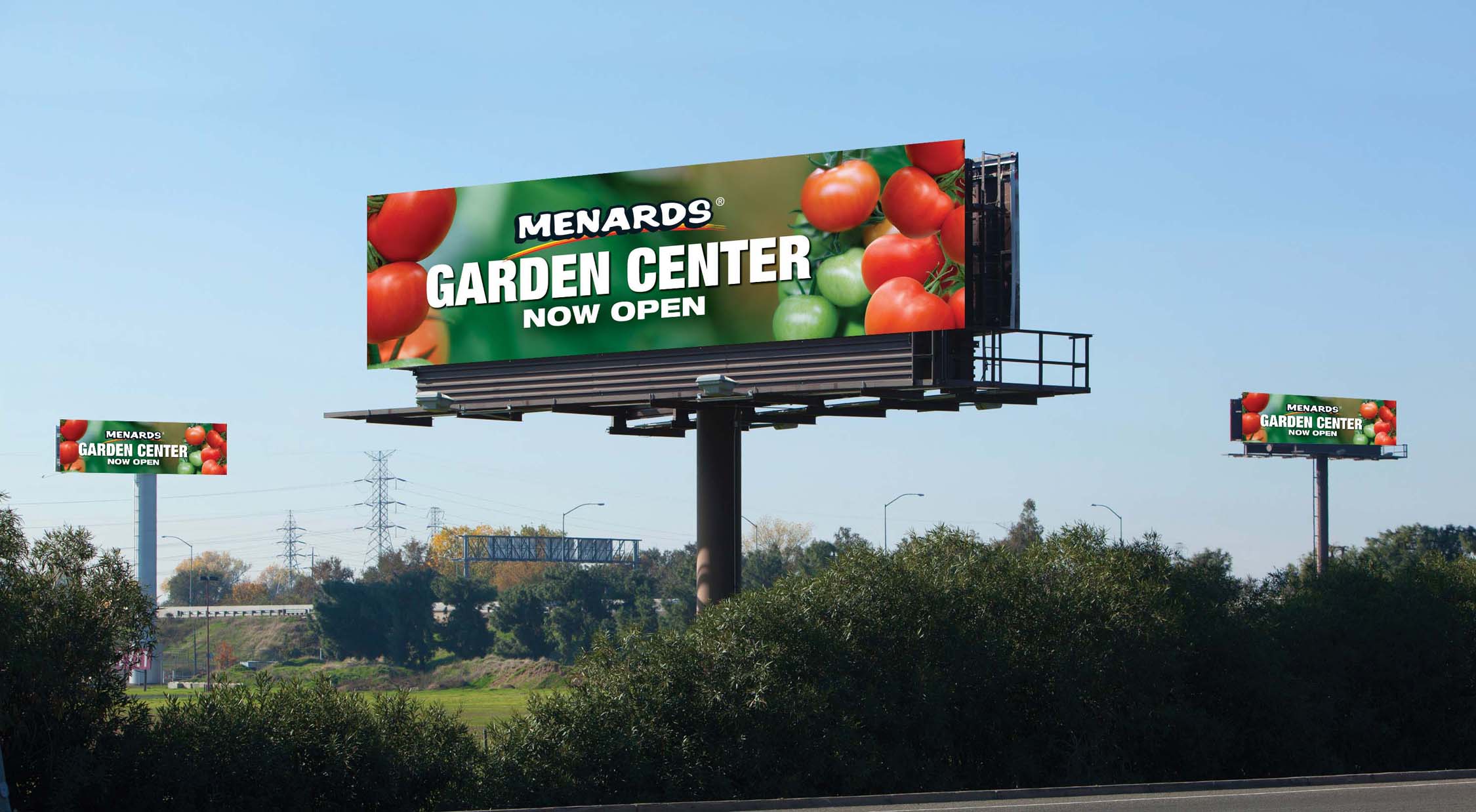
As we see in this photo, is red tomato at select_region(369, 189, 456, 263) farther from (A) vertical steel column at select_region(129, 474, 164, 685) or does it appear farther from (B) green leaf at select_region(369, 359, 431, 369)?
(A) vertical steel column at select_region(129, 474, 164, 685)

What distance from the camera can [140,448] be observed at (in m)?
103

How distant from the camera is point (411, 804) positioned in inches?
1222

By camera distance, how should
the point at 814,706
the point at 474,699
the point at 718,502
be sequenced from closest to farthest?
1. the point at 814,706
2. the point at 718,502
3. the point at 474,699

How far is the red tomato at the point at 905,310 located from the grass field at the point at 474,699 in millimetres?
33774

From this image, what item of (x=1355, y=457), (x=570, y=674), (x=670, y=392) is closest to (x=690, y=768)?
(x=570, y=674)

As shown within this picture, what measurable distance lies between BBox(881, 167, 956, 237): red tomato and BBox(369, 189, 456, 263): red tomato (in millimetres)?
10590

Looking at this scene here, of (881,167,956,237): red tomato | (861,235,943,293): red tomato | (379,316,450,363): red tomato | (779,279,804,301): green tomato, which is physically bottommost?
(379,316,450,363): red tomato

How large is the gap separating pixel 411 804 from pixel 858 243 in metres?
14.7

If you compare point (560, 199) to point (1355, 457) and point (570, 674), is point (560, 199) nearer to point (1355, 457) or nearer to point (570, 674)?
point (570, 674)

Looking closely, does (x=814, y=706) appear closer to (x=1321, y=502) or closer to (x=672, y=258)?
(x=672, y=258)

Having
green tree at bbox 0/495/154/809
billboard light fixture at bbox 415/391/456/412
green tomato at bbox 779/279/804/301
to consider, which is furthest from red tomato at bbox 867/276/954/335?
green tree at bbox 0/495/154/809

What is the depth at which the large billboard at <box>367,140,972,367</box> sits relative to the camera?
3394 cm

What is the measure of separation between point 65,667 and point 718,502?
14252mm

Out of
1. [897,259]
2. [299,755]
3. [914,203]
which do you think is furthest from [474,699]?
[914,203]
